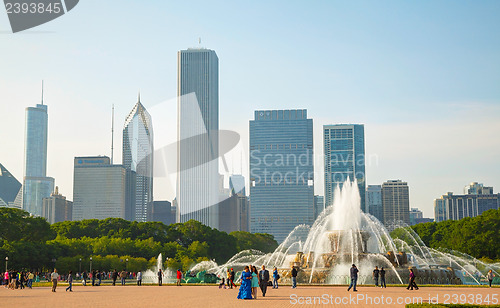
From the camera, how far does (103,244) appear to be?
10462cm

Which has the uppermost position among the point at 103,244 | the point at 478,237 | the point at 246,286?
the point at 478,237

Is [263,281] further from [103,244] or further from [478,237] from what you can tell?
[103,244]

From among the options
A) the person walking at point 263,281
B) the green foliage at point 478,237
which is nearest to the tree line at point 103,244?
the green foliage at point 478,237

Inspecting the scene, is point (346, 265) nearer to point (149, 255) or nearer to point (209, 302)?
point (209, 302)

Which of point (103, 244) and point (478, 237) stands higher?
point (478, 237)


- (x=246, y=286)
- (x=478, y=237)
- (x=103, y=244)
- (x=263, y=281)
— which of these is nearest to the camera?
(x=246, y=286)

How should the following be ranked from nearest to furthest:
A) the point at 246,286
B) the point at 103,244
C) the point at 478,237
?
the point at 246,286 < the point at 478,237 < the point at 103,244

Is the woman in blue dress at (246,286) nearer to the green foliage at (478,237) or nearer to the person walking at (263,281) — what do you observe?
the person walking at (263,281)

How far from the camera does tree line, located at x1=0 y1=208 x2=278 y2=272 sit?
89.6m

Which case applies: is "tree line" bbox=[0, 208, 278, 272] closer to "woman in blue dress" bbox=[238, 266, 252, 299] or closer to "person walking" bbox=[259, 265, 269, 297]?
"person walking" bbox=[259, 265, 269, 297]

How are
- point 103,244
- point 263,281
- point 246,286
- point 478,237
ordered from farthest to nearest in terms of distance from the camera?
point 103,244
point 478,237
point 263,281
point 246,286

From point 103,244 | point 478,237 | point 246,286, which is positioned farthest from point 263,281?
point 103,244

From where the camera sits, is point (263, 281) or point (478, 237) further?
point (478, 237)

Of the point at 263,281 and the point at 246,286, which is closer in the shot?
the point at 246,286
